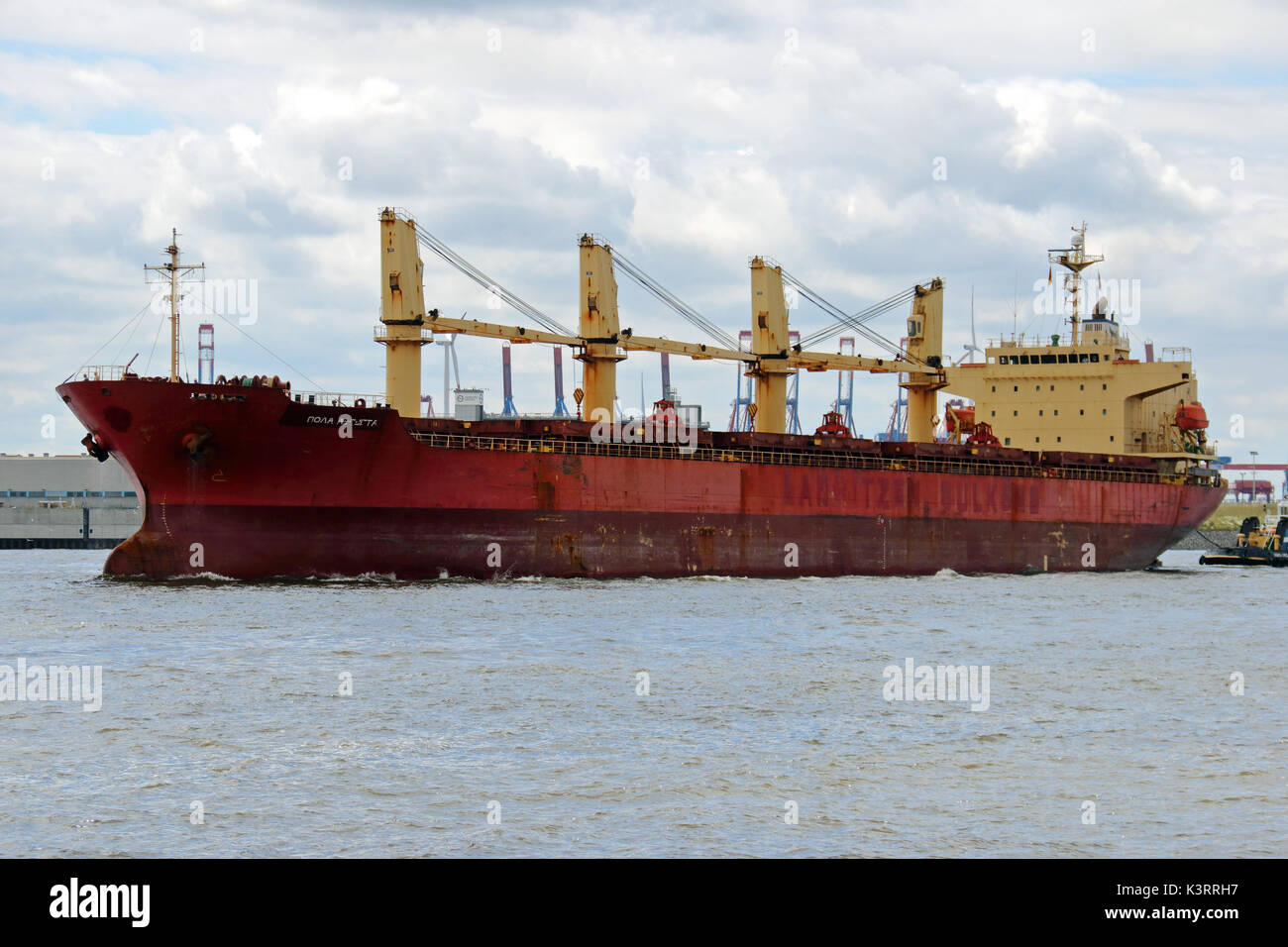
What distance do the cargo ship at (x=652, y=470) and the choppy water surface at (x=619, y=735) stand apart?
3261 mm

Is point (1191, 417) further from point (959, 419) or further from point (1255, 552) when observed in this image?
point (1255, 552)

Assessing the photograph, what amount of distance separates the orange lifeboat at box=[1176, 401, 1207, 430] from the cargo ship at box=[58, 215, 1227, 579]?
0.32ft

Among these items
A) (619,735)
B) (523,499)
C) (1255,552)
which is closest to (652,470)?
(523,499)

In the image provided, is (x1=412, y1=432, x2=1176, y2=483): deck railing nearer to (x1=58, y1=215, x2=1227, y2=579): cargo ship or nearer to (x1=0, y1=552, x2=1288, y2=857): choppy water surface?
(x1=58, y1=215, x2=1227, y2=579): cargo ship

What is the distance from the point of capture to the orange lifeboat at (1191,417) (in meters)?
51.6

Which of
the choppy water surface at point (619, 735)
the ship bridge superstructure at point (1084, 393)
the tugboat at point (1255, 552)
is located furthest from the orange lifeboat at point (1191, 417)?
Answer: the choppy water surface at point (619, 735)

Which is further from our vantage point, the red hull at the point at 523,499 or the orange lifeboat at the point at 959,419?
the orange lifeboat at the point at 959,419

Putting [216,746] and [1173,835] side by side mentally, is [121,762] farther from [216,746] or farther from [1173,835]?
[1173,835]

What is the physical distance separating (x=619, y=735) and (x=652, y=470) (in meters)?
20.8

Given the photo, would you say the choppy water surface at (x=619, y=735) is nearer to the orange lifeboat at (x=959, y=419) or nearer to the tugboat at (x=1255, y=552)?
the orange lifeboat at (x=959, y=419)

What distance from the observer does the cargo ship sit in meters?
30.9

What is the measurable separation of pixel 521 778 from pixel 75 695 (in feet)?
25.0

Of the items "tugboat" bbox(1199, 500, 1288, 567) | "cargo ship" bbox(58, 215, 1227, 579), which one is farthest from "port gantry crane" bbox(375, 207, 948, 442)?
"tugboat" bbox(1199, 500, 1288, 567)
